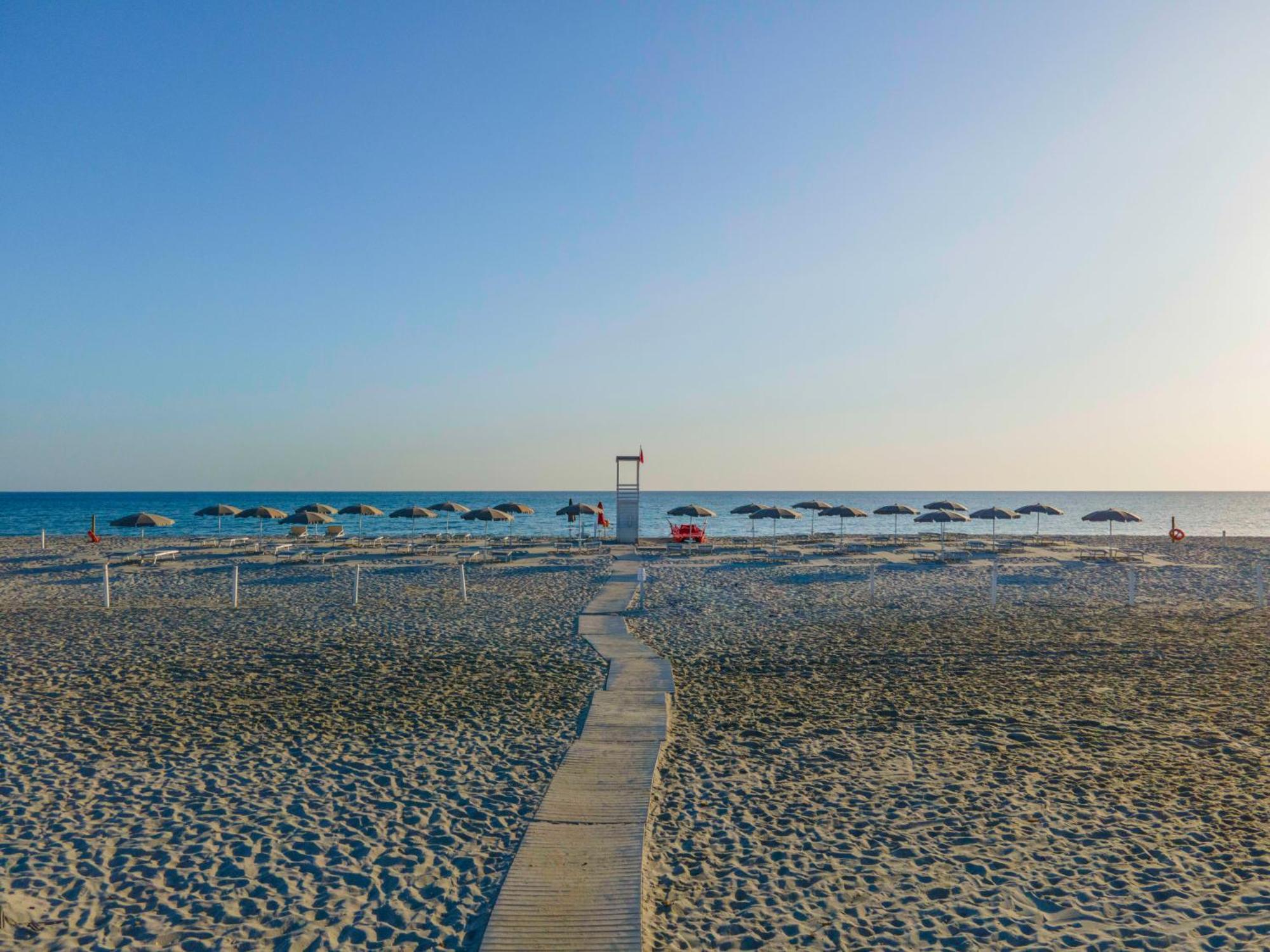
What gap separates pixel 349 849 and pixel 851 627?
11991 mm

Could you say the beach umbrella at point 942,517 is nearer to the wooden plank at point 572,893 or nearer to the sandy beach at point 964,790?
the sandy beach at point 964,790

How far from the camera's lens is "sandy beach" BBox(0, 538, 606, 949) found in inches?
213

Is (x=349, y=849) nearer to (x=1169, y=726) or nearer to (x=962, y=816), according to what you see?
(x=962, y=816)

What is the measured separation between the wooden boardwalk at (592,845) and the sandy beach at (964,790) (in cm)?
21

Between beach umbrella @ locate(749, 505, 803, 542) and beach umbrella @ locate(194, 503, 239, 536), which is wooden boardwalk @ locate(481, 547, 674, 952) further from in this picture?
beach umbrella @ locate(194, 503, 239, 536)

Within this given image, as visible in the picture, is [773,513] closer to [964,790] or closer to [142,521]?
[142,521]

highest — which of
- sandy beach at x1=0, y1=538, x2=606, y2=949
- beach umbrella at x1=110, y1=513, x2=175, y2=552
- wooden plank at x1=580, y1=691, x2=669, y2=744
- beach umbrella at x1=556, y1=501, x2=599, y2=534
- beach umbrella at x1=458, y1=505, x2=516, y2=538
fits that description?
beach umbrella at x1=556, y1=501, x2=599, y2=534

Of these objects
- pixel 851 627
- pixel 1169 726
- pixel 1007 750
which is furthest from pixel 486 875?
pixel 851 627

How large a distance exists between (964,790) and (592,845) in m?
3.57

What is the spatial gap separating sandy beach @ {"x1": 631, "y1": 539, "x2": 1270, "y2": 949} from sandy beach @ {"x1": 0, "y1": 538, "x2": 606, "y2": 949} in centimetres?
162

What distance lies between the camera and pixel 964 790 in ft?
24.5

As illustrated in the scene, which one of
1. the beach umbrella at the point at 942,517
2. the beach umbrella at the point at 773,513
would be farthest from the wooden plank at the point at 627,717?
the beach umbrella at the point at 942,517

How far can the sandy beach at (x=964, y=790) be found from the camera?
5324 millimetres

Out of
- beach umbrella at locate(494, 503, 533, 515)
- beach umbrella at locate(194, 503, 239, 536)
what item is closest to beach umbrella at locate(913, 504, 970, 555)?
beach umbrella at locate(494, 503, 533, 515)
